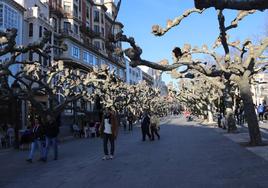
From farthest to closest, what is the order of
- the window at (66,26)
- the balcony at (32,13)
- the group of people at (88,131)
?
the window at (66,26) < the balcony at (32,13) < the group of people at (88,131)

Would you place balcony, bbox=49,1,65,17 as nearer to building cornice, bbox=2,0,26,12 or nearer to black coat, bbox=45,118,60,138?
building cornice, bbox=2,0,26,12

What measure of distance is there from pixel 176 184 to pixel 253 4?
14.4ft

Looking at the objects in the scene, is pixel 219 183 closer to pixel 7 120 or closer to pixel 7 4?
pixel 7 120

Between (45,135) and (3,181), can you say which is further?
(45,135)

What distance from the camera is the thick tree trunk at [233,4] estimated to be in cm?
498

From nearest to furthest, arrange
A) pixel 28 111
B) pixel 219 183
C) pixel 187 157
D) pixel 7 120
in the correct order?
1. pixel 219 183
2. pixel 187 157
3. pixel 7 120
4. pixel 28 111

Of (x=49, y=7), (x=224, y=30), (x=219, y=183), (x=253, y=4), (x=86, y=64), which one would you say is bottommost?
(x=219, y=183)

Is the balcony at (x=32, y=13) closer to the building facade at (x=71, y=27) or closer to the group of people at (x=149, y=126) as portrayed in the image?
the building facade at (x=71, y=27)

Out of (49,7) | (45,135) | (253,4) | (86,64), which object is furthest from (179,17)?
(86,64)

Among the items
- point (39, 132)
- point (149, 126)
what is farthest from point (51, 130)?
point (149, 126)

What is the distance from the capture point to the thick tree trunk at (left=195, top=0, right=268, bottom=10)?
4.98 metres

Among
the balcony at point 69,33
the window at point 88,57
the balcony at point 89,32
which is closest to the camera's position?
the balcony at point 69,33

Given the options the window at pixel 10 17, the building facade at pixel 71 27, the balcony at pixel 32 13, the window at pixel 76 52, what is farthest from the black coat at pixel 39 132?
the window at pixel 76 52

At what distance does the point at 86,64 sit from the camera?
62844 millimetres
